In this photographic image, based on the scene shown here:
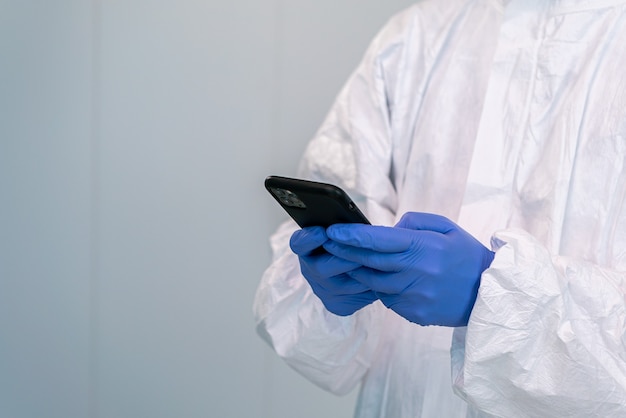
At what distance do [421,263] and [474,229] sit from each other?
0.19 metres

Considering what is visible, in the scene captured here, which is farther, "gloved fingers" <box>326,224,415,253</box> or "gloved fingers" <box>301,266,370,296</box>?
"gloved fingers" <box>301,266,370,296</box>

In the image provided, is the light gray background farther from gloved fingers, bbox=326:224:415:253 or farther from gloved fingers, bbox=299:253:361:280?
gloved fingers, bbox=326:224:415:253

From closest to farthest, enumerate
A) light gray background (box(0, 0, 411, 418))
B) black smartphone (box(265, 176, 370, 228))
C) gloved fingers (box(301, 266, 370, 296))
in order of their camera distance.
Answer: black smartphone (box(265, 176, 370, 228)), gloved fingers (box(301, 266, 370, 296)), light gray background (box(0, 0, 411, 418))

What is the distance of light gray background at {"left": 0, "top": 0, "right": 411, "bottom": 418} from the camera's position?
1544 millimetres

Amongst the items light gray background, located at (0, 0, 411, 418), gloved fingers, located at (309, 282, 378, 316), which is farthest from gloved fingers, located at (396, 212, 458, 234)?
light gray background, located at (0, 0, 411, 418)

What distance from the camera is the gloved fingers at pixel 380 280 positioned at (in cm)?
79

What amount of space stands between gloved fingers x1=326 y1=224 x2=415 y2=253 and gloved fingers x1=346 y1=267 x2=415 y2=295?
0.04 m

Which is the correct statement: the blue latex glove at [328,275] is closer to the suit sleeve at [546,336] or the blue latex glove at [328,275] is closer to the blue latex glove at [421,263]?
the blue latex glove at [421,263]

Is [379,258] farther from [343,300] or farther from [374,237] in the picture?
[343,300]

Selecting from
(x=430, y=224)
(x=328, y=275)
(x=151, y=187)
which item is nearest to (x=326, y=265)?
(x=328, y=275)

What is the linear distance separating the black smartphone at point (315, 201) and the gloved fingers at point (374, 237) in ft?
0.04

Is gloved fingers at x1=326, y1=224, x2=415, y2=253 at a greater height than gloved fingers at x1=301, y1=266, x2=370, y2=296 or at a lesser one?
greater

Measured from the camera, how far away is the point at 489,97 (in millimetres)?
968

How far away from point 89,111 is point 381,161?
75cm
